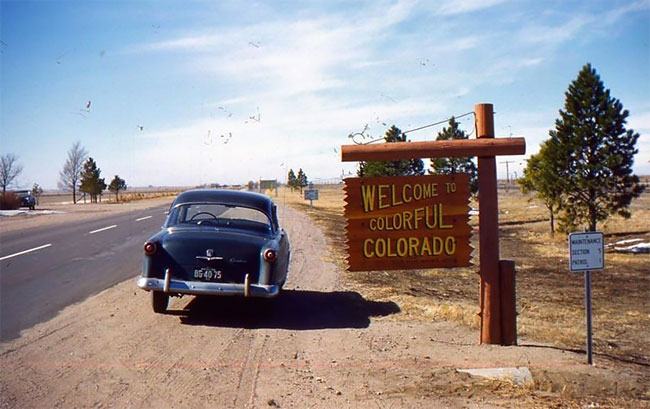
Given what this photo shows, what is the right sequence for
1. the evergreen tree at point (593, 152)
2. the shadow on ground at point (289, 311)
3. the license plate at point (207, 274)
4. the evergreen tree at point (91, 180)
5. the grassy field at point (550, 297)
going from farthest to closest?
the evergreen tree at point (91, 180)
the evergreen tree at point (593, 152)
the grassy field at point (550, 297)
the shadow on ground at point (289, 311)
the license plate at point (207, 274)

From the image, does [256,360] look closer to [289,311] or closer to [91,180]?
[289,311]

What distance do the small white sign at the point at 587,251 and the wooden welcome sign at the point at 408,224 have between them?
123 cm

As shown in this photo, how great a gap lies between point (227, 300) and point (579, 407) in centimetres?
568

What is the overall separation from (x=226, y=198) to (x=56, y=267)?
18.8ft

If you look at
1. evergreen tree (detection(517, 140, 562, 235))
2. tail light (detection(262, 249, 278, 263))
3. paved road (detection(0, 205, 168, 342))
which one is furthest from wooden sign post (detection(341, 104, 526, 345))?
evergreen tree (detection(517, 140, 562, 235))

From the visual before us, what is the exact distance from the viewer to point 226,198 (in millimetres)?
8688

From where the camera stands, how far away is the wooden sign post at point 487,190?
6.20 meters

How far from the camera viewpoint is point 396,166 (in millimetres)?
28172

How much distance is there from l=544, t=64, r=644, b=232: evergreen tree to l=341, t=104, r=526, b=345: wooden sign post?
23.7 metres

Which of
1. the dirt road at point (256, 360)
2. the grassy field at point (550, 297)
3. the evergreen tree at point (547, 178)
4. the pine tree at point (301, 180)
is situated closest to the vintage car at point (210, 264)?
the dirt road at point (256, 360)

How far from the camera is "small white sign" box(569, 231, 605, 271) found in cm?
568

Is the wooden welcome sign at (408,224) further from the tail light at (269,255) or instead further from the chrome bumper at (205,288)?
the chrome bumper at (205,288)

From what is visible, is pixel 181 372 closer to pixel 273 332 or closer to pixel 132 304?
pixel 273 332

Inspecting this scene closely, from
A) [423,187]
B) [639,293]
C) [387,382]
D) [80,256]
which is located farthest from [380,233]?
[639,293]
